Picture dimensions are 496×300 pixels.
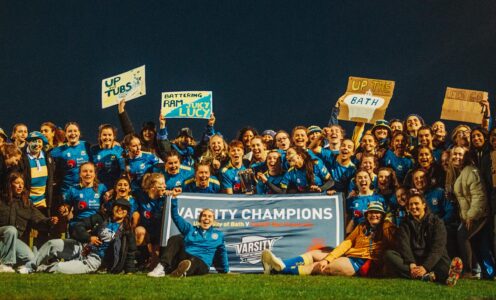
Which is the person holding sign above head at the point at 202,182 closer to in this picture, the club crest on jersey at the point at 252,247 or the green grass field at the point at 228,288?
the club crest on jersey at the point at 252,247

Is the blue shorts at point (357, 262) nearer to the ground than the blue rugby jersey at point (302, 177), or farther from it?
nearer to the ground

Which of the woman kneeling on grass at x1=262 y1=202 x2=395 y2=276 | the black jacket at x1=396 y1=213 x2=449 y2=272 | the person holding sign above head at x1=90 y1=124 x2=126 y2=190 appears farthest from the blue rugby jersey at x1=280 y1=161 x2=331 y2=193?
the person holding sign above head at x1=90 y1=124 x2=126 y2=190

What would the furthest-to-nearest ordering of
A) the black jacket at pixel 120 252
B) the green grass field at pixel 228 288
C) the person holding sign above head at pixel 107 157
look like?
the person holding sign above head at pixel 107 157 → the black jacket at pixel 120 252 → the green grass field at pixel 228 288

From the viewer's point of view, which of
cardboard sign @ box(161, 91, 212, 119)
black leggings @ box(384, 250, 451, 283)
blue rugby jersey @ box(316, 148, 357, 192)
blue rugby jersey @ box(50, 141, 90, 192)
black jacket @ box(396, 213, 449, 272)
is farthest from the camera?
cardboard sign @ box(161, 91, 212, 119)

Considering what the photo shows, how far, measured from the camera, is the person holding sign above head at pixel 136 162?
10922mm

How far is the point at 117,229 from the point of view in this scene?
964 centimetres

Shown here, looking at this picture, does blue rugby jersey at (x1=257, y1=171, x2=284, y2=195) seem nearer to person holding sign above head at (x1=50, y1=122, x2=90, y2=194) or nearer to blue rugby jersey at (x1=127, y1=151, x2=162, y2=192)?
blue rugby jersey at (x1=127, y1=151, x2=162, y2=192)

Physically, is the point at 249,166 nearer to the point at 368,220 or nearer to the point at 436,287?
the point at 368,220

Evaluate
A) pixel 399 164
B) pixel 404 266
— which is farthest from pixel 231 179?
pixel 404 266

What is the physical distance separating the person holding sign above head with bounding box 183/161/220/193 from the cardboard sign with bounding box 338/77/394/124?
3646 mm

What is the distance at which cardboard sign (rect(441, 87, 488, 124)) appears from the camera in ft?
41.6

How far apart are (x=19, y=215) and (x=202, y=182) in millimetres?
2814

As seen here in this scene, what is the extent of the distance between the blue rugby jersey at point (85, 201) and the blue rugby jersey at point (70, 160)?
609mm

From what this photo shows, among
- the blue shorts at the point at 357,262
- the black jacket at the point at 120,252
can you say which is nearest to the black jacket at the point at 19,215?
the black jacket at the point at 120,252
